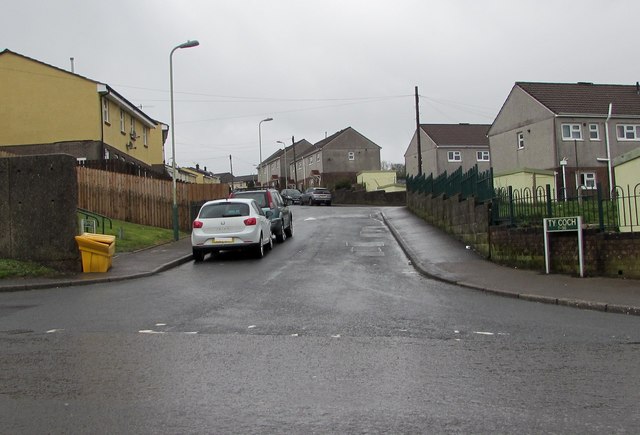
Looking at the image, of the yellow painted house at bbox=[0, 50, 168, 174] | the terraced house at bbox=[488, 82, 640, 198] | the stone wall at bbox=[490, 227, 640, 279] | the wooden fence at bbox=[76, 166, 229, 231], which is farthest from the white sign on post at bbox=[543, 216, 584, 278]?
the terraced house at bbox=[488, 82, 640, 198]

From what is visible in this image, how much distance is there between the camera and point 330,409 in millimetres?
4746

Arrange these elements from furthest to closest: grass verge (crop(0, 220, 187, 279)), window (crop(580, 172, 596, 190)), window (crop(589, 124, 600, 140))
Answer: window (crop(589, 124, 600, 140)) → window (crop(580, 172, 596, 190)) → grass verge (crop(0, 220, 187, 279))

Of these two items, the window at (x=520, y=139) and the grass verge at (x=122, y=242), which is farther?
the window at (x=520, y=139)

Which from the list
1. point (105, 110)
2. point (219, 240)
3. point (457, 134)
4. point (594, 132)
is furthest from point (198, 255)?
point (457, 134)

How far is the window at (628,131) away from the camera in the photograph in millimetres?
42344

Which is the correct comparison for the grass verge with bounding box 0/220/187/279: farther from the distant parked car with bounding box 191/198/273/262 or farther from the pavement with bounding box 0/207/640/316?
the distant parked car with bounding box 191/198/273/262

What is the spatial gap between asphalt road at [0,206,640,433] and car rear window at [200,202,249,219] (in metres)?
5.08

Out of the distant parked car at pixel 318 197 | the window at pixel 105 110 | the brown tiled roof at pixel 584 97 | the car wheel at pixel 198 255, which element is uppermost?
the brown tiled roof at pixel 584 97

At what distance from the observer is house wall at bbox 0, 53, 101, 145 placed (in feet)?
103

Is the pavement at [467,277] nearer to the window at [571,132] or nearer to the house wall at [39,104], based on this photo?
the house wall at [39,104]

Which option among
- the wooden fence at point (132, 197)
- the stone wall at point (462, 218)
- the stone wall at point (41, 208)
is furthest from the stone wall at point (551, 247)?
the wooden fence at point (132, 197)

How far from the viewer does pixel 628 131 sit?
42531 millimetres

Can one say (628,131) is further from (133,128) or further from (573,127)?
(133,128)

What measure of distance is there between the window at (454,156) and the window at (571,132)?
795 inches
